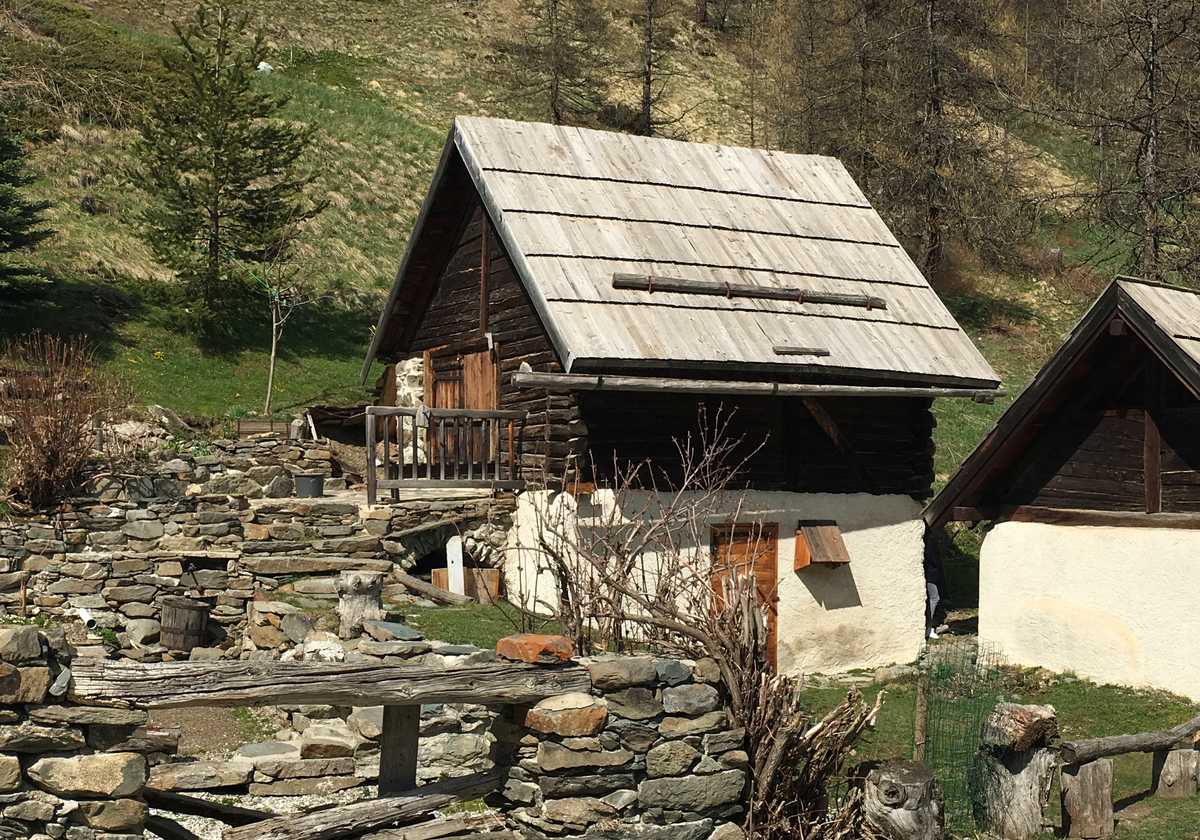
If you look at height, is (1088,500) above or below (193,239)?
below

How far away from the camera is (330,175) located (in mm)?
33406

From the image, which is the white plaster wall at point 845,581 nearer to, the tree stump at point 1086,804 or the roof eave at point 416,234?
the roof eave at point 416,234

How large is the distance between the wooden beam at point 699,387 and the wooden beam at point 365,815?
598 centimetres

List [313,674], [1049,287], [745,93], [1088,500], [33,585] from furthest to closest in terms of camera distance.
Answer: [745,93] → [1049,287] → [33,585] → [1088,500] → [313,674]

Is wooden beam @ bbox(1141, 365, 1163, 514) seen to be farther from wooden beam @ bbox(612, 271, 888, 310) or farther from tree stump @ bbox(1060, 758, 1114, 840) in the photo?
tree stump @ bbox(1060, 758, 1114, 840)

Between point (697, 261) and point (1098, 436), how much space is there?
490cm

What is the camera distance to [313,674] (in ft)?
21.0

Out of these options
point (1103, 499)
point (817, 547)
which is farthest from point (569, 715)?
point (817, 547)

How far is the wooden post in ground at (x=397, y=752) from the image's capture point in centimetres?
700

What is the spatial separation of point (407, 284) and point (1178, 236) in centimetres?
1317

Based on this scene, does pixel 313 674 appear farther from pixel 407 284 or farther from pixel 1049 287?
pixel 1049 287

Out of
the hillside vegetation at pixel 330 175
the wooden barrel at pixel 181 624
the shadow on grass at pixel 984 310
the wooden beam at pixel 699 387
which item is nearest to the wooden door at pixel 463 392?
the wooden beam at pixel 699 387

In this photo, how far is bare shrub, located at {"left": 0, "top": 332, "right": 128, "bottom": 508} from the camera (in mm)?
14906

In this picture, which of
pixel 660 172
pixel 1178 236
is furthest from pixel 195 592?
pixel 1178 236
